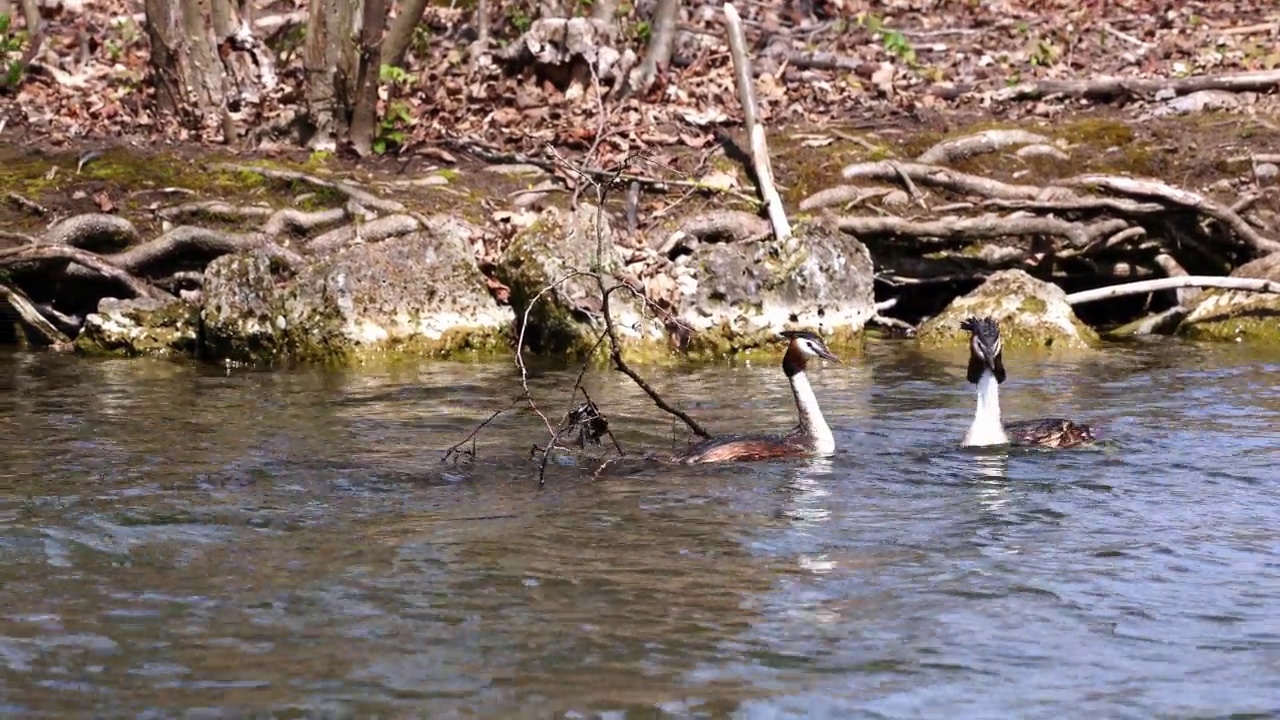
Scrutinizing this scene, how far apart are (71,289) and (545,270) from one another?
16.3ft

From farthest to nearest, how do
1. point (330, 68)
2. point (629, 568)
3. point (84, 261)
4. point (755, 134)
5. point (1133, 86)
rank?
point (1133, 86) → point (330, 68) → point (755, 134) → point (84, 261) → point (629, 568)

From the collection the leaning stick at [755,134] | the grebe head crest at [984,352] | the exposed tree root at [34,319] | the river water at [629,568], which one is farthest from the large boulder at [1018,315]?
the exposed tree root at [34,319]

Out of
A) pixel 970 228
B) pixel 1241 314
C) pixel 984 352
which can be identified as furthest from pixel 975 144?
pixel 984 352

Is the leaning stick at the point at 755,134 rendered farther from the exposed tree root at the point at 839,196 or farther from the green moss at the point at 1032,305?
the green moss at the point at 1032,305

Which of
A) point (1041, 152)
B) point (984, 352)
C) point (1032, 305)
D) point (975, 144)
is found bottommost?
point (984, 352)

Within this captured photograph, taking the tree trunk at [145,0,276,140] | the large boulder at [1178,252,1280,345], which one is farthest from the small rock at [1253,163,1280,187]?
the tree trunk at [145,0,276,140]

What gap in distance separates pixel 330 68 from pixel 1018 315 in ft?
25.9

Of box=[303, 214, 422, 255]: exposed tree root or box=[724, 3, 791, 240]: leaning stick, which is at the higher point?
box=[724, 3, 791, 240]: leaning stick

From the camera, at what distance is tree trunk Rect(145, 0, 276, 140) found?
17.6m

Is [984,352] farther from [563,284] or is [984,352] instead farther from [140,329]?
[140,329]

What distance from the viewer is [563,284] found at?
14688 mm

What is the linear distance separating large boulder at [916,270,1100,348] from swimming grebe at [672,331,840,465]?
18.4 ft

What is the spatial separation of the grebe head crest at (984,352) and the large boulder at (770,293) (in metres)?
4.72

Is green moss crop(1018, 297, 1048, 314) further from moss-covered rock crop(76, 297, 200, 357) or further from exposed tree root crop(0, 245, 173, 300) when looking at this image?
exposed tree root crop(0, 245, 173, 300)
